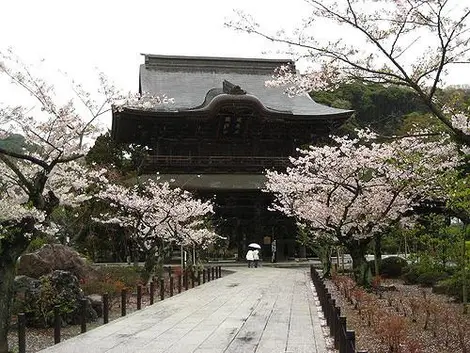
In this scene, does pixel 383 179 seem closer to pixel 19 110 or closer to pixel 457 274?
pixel 457 274

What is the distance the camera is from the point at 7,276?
8516mm

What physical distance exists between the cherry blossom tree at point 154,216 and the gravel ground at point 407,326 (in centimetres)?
792

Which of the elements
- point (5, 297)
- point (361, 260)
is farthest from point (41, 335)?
point (361, 260)

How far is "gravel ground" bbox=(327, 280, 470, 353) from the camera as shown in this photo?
8174mm

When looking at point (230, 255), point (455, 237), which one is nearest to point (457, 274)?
point (455, 237)

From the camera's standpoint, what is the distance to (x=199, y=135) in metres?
34.8

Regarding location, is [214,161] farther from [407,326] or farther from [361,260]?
[407,326]

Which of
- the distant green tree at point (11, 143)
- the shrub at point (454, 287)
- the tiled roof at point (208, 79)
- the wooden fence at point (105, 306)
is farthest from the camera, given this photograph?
the tiled roof at point (208, 79)

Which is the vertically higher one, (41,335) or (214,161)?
(214,161)

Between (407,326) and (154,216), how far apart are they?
43.0 feet

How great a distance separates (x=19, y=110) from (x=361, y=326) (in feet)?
25.9

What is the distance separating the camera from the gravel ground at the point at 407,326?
8174 mm

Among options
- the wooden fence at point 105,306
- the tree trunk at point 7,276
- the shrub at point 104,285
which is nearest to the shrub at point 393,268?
the wooden fence at point 105,306

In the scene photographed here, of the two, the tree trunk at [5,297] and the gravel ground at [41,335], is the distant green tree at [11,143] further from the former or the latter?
the gravel ground at [41,335]
